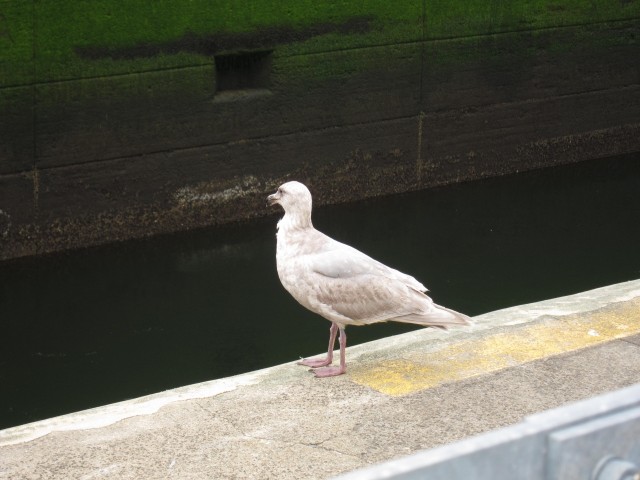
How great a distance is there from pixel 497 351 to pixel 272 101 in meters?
5.81

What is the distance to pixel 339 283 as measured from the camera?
503cm

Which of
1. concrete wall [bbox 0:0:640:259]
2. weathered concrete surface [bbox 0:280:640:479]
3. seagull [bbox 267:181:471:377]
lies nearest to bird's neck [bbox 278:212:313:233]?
seagull [bbox 267:181:471:377]

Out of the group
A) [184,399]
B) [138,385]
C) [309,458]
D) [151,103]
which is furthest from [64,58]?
[309,458]

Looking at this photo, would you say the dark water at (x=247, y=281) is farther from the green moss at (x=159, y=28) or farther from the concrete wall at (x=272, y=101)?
the green moss at (x=159, y=28)

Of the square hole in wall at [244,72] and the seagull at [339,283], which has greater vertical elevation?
the square hole in wall at [244,72]

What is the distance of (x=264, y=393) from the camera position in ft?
14.8

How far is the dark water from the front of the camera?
7.71 meters

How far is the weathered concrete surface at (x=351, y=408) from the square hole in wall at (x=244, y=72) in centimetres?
539

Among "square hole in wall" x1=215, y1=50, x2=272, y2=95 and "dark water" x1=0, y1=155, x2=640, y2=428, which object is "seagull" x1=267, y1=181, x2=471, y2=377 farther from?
"square hole in wall" x1=215, y1=50, x2=272, y2=95

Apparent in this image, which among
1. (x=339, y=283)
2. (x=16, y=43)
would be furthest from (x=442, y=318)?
(x=16, y=43)

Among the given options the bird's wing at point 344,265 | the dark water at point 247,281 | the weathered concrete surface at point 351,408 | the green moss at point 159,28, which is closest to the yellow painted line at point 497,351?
the weathered concrete surface at point 351,408

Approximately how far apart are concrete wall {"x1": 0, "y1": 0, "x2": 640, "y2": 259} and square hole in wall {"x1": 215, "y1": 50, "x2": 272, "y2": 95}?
2 centimetres

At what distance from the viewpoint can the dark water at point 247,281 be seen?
7707 millimetres

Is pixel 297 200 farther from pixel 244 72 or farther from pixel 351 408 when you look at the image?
pixel 244 72
